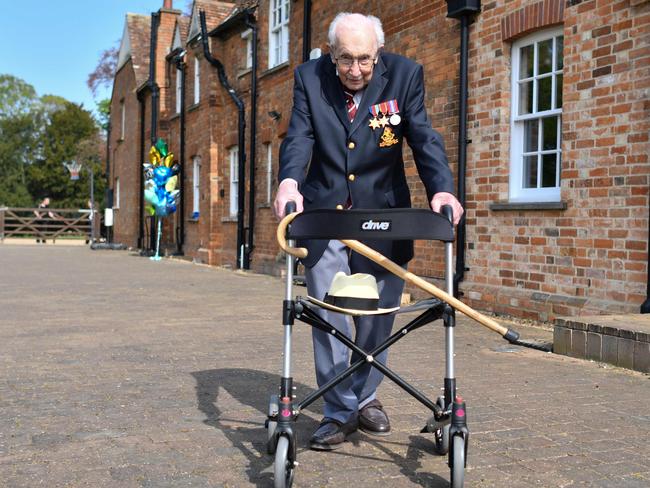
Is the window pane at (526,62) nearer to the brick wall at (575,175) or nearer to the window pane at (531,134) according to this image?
the brick wall at (575,175)

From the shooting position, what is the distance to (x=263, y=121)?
1714 cm

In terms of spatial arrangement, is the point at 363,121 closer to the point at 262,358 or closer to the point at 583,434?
the point at 583,434

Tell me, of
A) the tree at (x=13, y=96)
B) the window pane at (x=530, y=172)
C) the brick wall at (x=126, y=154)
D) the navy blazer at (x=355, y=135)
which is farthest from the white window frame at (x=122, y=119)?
the tree at (x=13, y=96)

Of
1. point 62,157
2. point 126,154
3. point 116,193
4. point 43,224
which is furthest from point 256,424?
point 62,157

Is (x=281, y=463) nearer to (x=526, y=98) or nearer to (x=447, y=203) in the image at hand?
(x=447, y=203)

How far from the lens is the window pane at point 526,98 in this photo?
9.30m

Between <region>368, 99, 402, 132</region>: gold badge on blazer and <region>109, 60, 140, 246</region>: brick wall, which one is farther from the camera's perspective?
<region>109, 60, 140, 246</region>: brick wall

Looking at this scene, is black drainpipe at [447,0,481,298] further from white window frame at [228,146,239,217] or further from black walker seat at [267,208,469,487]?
white window frame at [228,146,239,217]

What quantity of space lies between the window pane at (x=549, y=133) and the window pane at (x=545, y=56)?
0.58 m

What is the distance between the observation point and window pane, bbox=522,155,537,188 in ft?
30.2

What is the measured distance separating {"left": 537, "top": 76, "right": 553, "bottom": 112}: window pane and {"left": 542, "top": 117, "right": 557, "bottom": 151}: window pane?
16 centimetres

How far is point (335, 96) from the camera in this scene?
147 inches

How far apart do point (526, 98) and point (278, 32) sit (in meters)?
8.93

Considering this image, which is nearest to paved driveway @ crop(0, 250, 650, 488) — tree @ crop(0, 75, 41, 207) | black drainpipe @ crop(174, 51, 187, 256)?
black drainpipe @ crop(174, 51, 187, 256)
